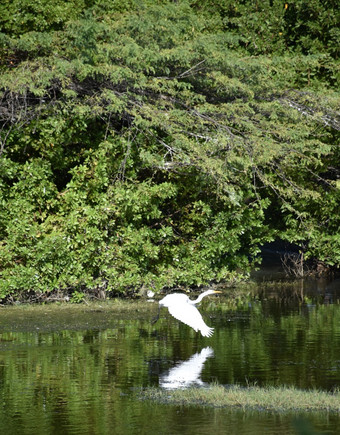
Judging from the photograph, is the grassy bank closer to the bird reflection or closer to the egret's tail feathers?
the bird reflection

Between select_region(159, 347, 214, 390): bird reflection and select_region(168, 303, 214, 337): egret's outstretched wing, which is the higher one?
select_region(168, 303, 214, 337): egret's outstretched wing

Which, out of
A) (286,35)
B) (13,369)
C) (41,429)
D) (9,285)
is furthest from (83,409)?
(286,35)

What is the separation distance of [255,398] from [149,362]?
2.66 meters

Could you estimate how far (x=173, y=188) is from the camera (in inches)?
656

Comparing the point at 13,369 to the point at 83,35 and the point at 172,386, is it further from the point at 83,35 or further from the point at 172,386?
the point at 83,35

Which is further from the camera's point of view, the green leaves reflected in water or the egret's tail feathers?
the egret's tail feathers

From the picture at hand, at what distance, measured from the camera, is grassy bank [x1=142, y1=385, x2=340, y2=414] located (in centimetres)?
794

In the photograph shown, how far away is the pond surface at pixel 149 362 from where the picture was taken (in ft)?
24.9

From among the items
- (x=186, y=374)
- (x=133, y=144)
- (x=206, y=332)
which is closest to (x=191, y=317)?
(x=206, y=332)

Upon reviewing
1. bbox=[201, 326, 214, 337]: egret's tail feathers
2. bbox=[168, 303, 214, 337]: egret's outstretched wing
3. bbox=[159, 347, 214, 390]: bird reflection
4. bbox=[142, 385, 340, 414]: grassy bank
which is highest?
bbox=[168, 303, 214, 337]: egret's outstretched wing

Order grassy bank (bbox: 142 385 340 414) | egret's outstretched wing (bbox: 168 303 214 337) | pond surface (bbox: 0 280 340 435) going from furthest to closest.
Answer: egret's outstretched wing (bbox: 168 303 214 337), grassy bank (bbox: 142 385 340 414), pond surface (bbox: 0 280 340 435)

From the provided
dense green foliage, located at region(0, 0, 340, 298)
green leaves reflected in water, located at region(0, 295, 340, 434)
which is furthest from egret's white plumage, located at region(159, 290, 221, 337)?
dense green foliage, located at region(0, 0, 340, 298)

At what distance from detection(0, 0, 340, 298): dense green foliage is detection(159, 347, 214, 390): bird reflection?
5359mm

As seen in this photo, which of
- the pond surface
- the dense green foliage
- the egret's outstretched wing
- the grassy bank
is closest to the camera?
the pond surface
